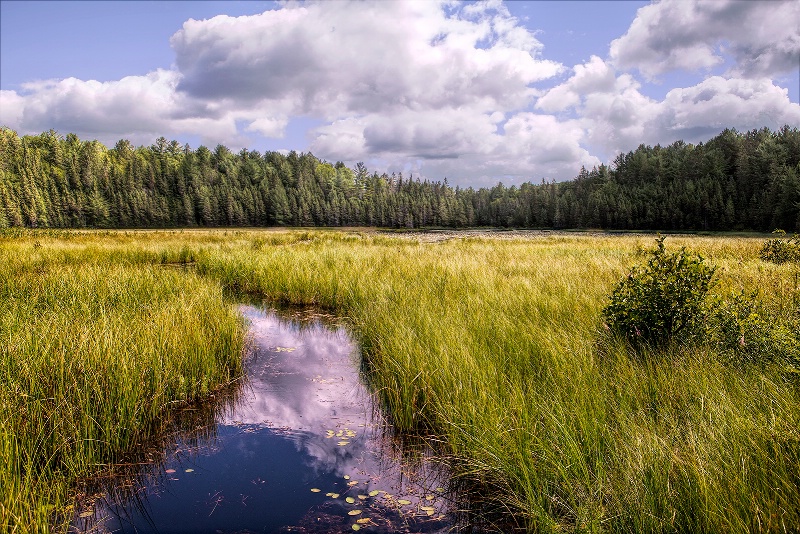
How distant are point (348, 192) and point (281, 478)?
465ft

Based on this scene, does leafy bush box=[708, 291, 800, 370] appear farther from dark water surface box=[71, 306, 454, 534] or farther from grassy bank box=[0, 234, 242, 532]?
grassy bank box=[0, 234, 242, 532]

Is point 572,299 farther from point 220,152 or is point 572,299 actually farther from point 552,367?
point 220,152

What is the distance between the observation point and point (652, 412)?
12.7 ft

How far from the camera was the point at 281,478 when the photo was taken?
4062mm

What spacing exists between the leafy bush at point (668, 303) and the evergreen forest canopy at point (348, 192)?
2783 inches

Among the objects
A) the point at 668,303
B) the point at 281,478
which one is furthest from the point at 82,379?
the point at 668,303

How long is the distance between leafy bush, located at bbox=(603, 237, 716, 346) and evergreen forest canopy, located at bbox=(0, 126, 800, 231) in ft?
232

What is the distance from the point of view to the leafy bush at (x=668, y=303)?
17.6ft

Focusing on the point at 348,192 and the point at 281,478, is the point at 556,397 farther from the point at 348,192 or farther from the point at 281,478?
the point at 348,192

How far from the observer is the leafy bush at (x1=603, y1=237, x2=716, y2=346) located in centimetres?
536

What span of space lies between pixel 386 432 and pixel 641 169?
385 feet

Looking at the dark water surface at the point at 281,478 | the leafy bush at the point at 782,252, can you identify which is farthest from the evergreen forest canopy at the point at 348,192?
the dark water surface at the point at 281,478

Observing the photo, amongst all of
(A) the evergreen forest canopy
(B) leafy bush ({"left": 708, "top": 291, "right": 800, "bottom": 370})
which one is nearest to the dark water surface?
(B) leafy bush ({"left": 708, "top": 291, "right": 800, "bottom": 370})

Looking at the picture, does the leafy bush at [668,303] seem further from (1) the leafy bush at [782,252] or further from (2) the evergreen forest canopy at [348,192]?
(2) the evergreen forest canopy at [348,192]
